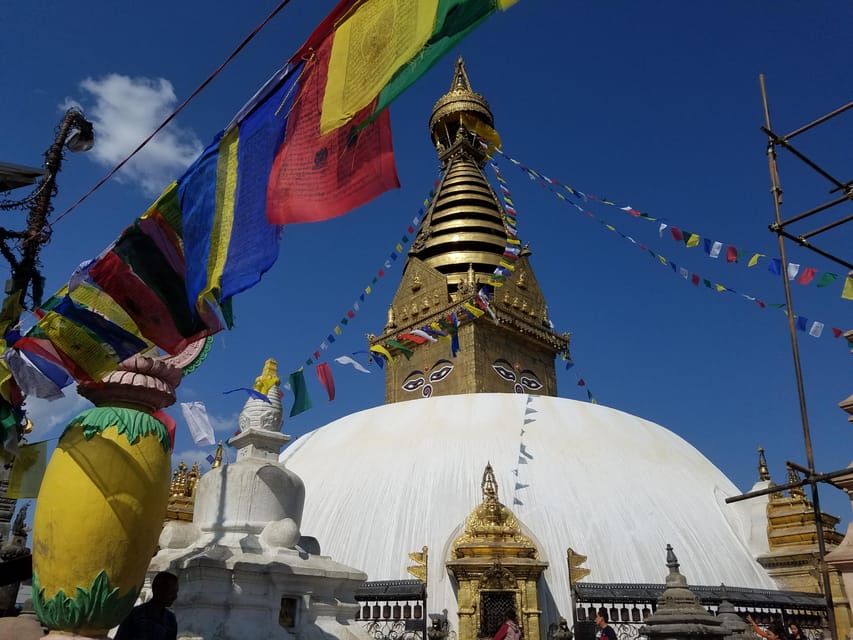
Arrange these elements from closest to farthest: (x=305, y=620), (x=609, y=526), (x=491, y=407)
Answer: (x=305, y=620)
(x=609, y=526)
(x=491, y=407)

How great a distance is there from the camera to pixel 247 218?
11.9ft

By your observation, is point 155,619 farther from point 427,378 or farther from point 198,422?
point 427,378

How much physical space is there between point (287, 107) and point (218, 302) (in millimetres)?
1214

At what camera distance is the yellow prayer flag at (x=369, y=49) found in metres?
3.11

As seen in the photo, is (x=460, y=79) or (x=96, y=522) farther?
(x=460, y=79)

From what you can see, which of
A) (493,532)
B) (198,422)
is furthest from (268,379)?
(493,532)

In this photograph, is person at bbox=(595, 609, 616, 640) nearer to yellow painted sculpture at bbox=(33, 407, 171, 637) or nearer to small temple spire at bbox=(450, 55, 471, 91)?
yellow painted sculpture at bbox=(33, 407, 171, 637)

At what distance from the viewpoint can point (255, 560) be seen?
488 cm

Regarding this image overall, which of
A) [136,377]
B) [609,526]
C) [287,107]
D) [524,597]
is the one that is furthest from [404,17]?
[609,526]

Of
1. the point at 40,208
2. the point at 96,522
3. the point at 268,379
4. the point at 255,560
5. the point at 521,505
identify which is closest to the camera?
the point at 96,522

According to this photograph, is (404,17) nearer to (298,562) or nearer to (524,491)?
(298,562)

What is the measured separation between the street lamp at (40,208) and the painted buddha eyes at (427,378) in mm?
14431

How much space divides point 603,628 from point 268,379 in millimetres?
6138

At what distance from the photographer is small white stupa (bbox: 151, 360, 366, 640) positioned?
467 centimetres
